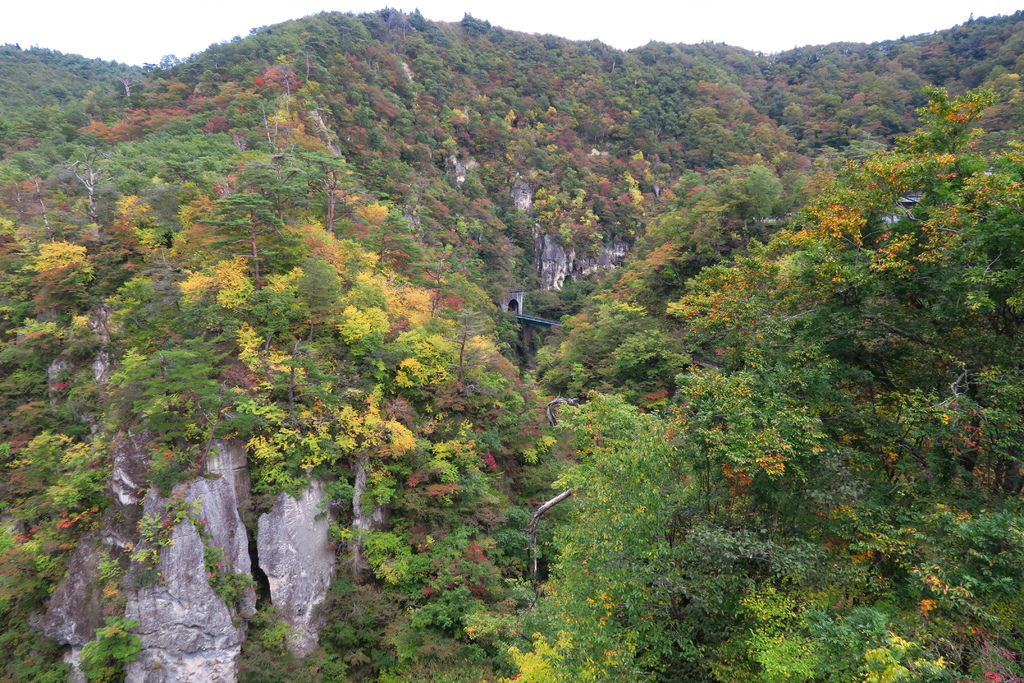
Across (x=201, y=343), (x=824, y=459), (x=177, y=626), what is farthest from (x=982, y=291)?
(x=177, y=626)

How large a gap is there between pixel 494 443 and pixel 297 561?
693 cm

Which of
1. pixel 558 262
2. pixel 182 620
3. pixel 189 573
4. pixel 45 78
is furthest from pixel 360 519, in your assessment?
pixel 45 78

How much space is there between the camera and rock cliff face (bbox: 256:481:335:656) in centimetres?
1127

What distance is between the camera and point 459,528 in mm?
13359

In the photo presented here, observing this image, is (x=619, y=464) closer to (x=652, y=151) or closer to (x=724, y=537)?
(x=724, y=537)

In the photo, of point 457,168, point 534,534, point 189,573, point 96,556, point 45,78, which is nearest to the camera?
point 189,573

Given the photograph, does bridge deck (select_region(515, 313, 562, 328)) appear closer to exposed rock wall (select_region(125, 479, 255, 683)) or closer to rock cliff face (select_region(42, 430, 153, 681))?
rock cliff face (select_region(42, 430, 153, 681))

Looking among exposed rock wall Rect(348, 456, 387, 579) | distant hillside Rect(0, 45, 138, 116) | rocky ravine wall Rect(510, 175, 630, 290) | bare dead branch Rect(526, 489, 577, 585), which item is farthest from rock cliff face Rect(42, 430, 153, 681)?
distant hillside Rect(0, 45, 138, 116)

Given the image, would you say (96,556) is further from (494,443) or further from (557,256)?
(557,256)

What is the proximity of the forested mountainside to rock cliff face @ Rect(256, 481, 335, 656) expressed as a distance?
0.07 meters

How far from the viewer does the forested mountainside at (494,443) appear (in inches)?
253

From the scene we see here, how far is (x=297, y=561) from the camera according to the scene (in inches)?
456

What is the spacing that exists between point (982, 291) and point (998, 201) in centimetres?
138

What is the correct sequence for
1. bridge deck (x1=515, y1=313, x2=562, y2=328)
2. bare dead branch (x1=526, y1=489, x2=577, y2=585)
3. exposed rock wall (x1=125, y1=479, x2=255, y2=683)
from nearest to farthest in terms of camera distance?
exposed rock wall (x1=125, y1=479, x2=255, y2=683), bare dead branch (x1=526, y1=489, x2=577, y2=585), bridge deck (x1=515, y1=313, x2=562, y2=328)
